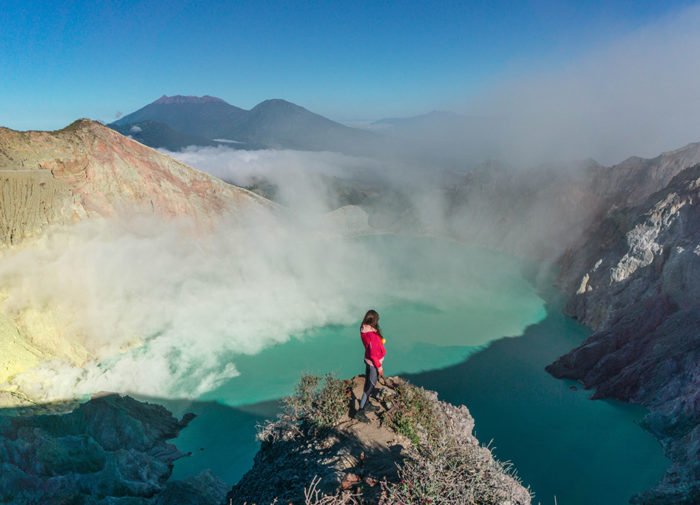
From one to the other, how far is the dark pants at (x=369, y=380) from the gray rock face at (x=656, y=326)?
10168 mm

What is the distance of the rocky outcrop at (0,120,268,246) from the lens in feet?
73.2

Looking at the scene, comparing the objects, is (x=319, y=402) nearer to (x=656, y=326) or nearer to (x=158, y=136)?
(x=656, y=326)

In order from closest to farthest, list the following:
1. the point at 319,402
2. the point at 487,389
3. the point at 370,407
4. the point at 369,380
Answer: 1. the point at 369,380
2. the point at 370,407
3. the point at 319,402
4. the point at 487,389

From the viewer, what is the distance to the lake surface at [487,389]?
16703 mm

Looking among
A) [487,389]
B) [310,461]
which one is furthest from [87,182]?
[487,389]

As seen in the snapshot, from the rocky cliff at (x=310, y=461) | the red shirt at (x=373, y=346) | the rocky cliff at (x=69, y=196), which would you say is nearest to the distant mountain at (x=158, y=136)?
the rocky cliff at (x=69, y=196)

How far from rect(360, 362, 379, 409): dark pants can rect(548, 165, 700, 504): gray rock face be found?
10.2m

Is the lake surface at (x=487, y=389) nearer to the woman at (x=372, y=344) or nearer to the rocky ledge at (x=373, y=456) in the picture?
the rocky ledge at (x=373, y=456)

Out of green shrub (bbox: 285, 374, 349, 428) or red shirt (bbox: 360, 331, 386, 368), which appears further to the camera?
green shrub (bbox: 285, 374, 349, 428)

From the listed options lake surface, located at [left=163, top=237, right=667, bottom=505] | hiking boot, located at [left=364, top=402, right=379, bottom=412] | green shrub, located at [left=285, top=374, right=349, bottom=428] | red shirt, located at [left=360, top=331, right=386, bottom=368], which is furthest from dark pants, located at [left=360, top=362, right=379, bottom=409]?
lake surface, located at [left=163, top=237, right=667, bottom=505]

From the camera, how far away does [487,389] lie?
23219 millimetres

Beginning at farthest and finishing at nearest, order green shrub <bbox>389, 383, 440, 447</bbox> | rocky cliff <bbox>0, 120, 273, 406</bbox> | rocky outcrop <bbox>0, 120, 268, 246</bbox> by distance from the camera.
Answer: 1. rocky outcrop <bbox>0, 120, 268, 246</bbox>
2. rocky cliff <bbox>0, 120, 273, 406</bbox>
3. green shrub <bbox>389, 383, 440, 447</bbox>

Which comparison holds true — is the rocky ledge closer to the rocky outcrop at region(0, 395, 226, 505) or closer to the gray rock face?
the rocky outcrop at region(0, 395, 226, 505)

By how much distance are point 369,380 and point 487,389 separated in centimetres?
1761
